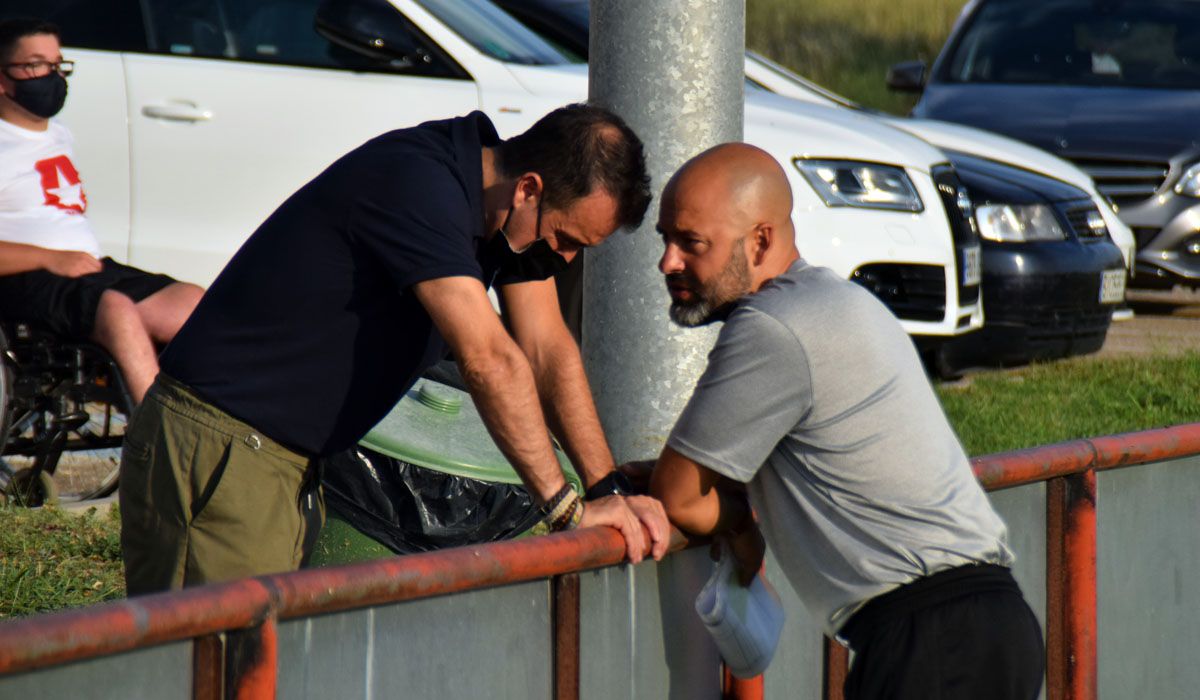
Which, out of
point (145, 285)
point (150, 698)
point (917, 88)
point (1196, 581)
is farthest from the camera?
point (917, 88)

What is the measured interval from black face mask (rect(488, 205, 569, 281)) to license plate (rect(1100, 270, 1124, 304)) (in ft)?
16.7

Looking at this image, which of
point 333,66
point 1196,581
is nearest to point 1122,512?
point 1196,581

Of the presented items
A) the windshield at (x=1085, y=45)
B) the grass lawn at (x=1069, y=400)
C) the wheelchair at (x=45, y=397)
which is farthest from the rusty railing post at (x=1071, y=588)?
the windshield at (x=1085, y=45)

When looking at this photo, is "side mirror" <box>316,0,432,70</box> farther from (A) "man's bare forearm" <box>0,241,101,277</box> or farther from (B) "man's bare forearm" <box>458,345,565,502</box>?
(B) "man's bare forearm" <box>458,345,565,502</box>

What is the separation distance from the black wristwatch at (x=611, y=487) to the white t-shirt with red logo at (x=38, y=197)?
130 inches

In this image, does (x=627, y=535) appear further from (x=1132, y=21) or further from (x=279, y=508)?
(x=1132, y=21)

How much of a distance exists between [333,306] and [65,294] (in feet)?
8.63

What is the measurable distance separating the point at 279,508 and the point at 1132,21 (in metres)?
8.93

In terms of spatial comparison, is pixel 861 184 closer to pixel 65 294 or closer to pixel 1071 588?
pixel 65 294

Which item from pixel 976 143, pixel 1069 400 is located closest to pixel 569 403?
pixel 1069 400

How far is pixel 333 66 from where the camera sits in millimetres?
6703

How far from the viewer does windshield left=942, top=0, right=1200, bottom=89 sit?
10.8 m

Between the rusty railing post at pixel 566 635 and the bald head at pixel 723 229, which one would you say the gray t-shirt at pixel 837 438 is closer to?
the bald head at pixel 723 229

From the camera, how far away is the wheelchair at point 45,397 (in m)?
5.73
